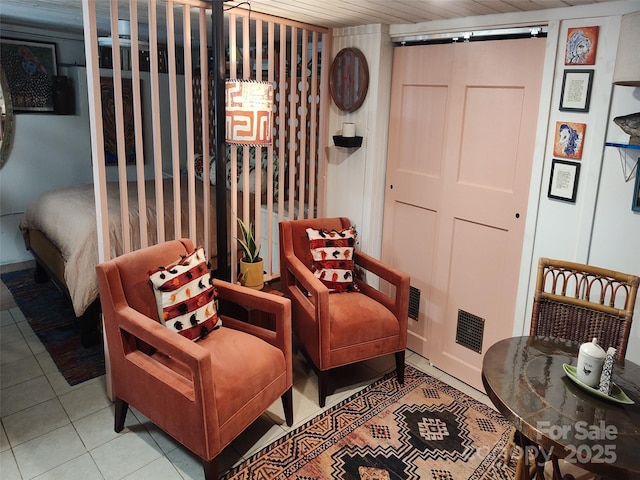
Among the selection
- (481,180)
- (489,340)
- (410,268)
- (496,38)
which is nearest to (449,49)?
(496,38)

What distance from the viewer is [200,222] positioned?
3.51 metres

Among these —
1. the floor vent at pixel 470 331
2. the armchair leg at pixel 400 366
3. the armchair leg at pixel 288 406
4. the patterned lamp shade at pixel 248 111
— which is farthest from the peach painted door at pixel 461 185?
the armchair leg at pixel 288 406

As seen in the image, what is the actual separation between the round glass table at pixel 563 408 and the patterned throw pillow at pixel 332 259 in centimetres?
121

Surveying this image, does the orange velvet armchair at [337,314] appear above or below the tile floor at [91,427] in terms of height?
above

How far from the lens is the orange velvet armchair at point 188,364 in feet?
6.54

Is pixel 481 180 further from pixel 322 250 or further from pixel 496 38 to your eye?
pixel 322 250

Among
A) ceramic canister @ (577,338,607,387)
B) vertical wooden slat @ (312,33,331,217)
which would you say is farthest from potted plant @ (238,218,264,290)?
ceramic canister @ (577,338,607,387)

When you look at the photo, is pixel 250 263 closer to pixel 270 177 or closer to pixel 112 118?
pixel 270 177

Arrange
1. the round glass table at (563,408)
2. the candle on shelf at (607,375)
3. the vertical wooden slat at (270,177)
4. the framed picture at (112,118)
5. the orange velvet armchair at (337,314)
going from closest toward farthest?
the round glass table at (563,408)
the candle on shelf at (607,375)
the orange velvet armchair at (337,314)
the vertical wooden slat at (270,177)
the framed picture at (112,118)

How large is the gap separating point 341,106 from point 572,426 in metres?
2.43

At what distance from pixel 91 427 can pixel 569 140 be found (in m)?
2.83

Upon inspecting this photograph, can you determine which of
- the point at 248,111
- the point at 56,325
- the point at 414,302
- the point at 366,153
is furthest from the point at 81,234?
the point at 414,302

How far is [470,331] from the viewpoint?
3010 millimetres

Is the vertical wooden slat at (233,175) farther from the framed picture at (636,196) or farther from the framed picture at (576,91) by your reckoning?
the framed picture at (636,196)
